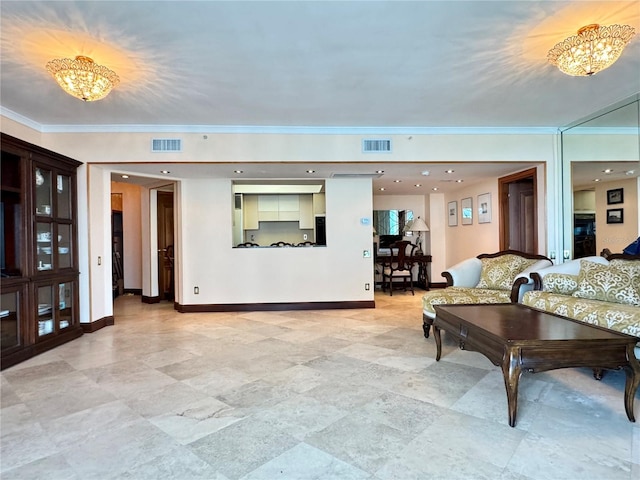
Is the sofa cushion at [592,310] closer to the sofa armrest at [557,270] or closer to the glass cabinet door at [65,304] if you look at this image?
the sofa armrest at [557,270]

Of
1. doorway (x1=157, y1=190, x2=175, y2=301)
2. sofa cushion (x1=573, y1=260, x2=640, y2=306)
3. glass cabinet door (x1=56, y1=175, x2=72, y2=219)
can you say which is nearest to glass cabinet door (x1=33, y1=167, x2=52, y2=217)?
glass cabinet door (x1=56, y1=175, x2=72, y2=219)

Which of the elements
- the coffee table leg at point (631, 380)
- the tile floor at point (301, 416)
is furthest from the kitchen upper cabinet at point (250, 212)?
the coffee table leg at point (631, 380)

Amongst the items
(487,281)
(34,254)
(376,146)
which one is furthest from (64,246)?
(487,281)

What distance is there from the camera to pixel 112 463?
1693 millimetres

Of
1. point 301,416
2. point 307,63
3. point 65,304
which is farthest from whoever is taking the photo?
point 65,304

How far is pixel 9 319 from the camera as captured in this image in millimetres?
3191

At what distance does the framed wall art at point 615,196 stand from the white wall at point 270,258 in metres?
3.07

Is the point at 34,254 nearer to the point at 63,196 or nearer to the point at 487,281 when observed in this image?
the point at 63,196

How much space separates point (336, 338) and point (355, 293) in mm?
1768

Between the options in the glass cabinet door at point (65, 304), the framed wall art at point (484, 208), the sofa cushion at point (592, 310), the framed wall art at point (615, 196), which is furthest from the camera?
the framed wall art at point (484, 208)

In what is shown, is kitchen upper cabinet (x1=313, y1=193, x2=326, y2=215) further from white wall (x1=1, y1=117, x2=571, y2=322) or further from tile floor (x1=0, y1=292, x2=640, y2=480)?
tile floor (x1=0, y1=292, x2=640, y2=480)

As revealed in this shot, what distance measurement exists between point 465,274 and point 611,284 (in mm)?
1543

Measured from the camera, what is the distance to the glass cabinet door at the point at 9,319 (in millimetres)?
3115

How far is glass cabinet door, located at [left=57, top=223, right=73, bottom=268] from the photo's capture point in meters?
3.90
